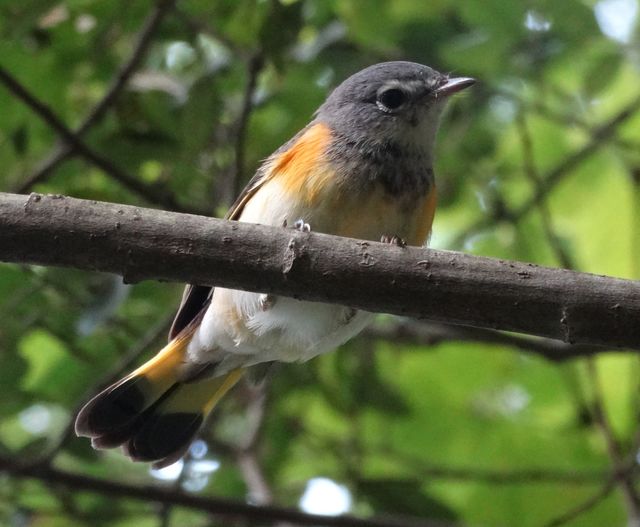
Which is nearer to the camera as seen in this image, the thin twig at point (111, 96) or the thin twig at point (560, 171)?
the thin twig at point (111, 96)

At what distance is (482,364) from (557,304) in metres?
2.66

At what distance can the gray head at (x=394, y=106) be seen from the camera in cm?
364

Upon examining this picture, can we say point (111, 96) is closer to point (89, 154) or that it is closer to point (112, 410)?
point (89, 154)

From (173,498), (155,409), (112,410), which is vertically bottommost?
(173,498)

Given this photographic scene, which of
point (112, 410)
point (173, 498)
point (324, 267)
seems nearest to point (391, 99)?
point (324, 267)

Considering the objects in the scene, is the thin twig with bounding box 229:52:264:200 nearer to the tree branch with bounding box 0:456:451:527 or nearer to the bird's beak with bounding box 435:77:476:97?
the bird's beak with bounding box 435:77:476:97

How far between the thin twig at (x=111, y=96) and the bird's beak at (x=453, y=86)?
112 cm

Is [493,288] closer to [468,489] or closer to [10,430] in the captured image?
[468,489]

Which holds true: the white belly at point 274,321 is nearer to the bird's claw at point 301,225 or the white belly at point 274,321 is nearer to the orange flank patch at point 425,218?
the bird's claw at point 301,225

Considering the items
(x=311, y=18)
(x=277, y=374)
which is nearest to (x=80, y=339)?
(x=277, y=374)

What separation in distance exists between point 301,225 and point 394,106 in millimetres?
837

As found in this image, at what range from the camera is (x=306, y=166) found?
3.38 metres

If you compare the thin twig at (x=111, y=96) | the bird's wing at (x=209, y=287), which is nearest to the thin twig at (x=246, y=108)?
the bird's wing at (x=209, y=287)

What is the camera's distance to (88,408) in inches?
145
